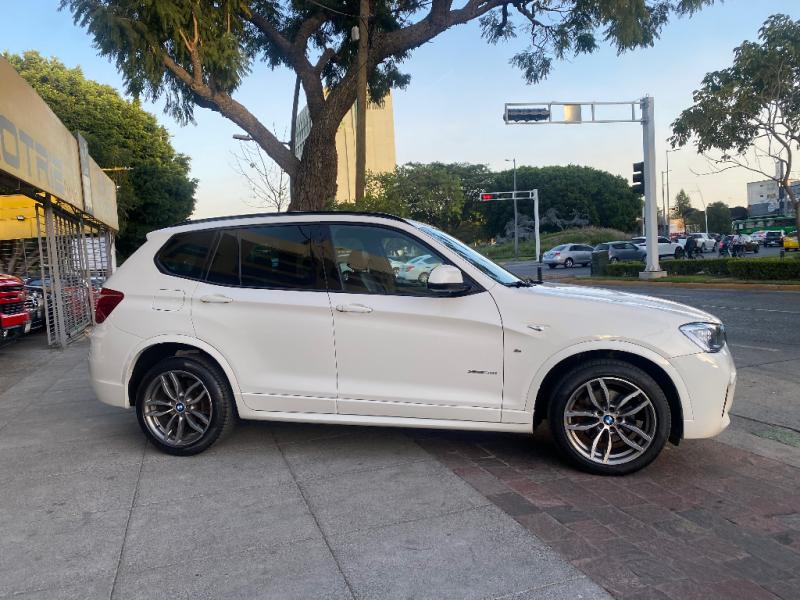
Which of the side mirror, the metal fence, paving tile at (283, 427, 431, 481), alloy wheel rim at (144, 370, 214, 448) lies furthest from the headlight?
the metal fence

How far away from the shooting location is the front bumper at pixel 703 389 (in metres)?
3.88

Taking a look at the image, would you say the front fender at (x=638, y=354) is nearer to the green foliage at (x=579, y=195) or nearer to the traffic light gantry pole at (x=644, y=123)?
the traffic light gantry pole at (x=644, y=123)

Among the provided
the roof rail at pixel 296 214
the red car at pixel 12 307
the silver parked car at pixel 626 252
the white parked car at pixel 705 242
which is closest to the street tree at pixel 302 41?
the red car at pixel 12 307

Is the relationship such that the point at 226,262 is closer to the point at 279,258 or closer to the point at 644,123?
the point at 279,258

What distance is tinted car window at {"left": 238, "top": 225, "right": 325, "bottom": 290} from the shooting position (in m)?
4.45

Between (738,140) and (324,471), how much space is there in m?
18.7

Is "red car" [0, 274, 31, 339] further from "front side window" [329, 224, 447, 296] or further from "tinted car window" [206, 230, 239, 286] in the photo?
"front side window" [329, 224, 447, 296]

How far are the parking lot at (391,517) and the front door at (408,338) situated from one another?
451 millimetres

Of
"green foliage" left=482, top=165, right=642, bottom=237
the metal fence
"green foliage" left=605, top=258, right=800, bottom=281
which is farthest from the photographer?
"green foliage" left=482, top=165, right=642, bottom=237

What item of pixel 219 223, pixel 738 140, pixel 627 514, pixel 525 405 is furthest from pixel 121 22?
pixel 738 140

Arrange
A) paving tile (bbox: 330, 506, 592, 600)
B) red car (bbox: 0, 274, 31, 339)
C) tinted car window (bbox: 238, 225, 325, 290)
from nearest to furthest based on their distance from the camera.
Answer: paving tile (bbox: 330, 506, 592, 600) → tinted car window (bbox: 238, 225, 325, 290) → red car (bbox: 0, 274, 31, 339)

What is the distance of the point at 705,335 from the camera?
13.0 ft

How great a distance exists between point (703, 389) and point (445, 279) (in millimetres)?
1671

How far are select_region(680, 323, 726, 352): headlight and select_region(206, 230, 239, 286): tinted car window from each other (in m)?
2.97
